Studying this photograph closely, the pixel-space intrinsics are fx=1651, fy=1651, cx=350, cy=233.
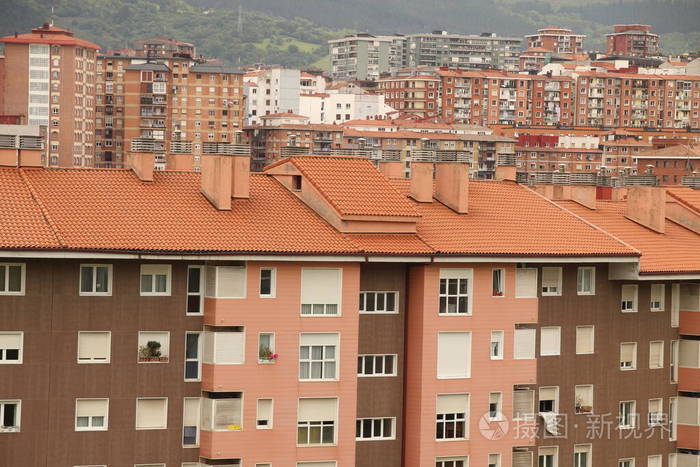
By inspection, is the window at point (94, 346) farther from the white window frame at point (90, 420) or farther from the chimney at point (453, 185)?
the chimney at point (453, 185)

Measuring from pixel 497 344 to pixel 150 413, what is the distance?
8777mm

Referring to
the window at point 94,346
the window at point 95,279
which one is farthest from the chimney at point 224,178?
the window at point 94,346

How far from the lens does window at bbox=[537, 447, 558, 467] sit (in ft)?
132

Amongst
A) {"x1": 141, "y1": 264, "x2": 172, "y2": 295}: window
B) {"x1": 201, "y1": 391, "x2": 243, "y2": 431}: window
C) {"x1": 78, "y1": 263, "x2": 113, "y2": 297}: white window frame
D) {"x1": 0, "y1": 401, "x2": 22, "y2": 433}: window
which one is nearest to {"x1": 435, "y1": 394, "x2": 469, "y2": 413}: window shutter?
{"x1": 201, "y1": 391, "x2": 243, "y2": 431}: window

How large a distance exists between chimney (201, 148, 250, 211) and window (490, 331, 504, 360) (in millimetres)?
6707

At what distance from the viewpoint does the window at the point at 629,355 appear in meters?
42.0

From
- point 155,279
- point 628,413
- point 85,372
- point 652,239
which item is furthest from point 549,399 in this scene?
point 85,372

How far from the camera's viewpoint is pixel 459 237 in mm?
38125

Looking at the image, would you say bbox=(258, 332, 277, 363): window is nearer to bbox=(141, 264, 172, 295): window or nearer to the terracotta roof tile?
bbox=(141, 264, 172, 295): window

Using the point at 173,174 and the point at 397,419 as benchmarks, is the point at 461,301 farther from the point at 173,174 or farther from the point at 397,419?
the point at 173,174

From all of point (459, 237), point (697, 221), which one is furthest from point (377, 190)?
point (697, 221)

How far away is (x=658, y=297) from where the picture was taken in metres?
42.9

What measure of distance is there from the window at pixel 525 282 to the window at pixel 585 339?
222cm

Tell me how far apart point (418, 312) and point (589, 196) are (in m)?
10.6
